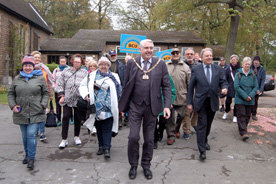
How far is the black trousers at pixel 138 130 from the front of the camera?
11.7 feet

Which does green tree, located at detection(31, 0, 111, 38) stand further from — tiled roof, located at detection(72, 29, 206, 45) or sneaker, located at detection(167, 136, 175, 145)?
sneaker, located at detection(167, 136, 175, 145)

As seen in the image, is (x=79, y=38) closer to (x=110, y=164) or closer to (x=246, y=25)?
(x=246, y=25)

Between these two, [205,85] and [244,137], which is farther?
[244,137]

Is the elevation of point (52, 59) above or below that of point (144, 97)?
above

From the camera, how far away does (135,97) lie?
3.63 metres

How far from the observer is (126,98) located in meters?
3.63

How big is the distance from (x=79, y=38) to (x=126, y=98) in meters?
25.3

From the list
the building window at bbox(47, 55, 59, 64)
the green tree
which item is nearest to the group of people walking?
the building window at bbox(47, 55, 59, 64)

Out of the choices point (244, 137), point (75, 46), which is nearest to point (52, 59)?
point (75, 46)

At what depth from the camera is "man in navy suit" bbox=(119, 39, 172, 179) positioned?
3.56 metres

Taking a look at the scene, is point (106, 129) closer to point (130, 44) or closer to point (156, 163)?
point (156, 163)

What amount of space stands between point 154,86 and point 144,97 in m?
0.23

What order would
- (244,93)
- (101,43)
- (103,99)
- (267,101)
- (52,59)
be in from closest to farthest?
(103,99) < (244,93) < (267,101) < (52,59) < (101,43)

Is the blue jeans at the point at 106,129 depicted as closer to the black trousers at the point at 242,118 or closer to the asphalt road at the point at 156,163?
the asphalt road at the point at 156,163
